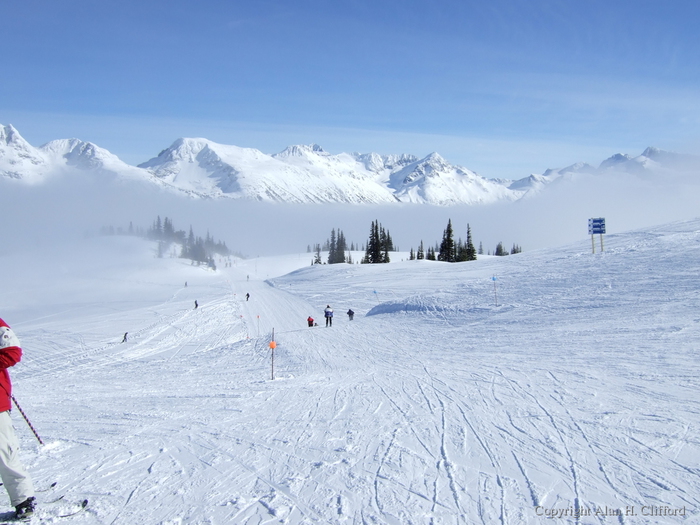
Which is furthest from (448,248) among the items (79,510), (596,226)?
(79,510)

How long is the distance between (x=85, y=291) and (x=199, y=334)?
5646cm

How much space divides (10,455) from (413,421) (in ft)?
20.1

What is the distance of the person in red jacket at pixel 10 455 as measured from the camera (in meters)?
4.48

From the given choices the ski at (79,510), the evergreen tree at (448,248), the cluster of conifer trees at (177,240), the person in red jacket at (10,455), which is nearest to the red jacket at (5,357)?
the person in red jacket at (10,455)

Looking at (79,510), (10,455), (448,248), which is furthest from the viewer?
(448,248)

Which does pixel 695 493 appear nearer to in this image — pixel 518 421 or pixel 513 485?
pixel 513 485

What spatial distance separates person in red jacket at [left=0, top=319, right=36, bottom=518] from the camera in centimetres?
448

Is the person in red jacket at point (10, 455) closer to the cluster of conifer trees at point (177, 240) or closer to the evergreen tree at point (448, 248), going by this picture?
the evergreen tree at point (448, 248)

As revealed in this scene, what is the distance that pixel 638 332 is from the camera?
47.6ft

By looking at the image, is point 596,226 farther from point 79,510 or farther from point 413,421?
point 79,510

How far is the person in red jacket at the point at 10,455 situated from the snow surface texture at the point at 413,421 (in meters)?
0.31

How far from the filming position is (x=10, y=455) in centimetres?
454

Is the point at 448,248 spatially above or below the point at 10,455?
above

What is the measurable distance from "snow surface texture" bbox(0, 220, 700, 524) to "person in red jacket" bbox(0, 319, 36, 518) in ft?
1.02
